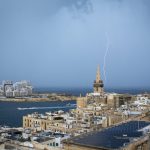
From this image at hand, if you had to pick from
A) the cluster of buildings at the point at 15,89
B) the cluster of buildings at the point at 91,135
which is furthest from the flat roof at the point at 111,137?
the cluster of buildings at the point at 15,89

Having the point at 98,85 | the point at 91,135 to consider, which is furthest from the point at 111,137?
the point at 98,85

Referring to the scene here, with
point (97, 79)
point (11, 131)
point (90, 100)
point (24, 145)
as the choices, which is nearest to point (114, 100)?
point (90, 100)

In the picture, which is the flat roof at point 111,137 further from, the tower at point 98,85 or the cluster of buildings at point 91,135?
the tower at point 98,85

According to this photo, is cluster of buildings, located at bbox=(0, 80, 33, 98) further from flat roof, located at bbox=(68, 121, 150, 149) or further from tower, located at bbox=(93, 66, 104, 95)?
flat roof, located at bbox=(68, 121, 150, 149)

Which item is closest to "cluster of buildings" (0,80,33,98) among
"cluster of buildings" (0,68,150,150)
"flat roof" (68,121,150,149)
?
"cluster of buildings" (0,68,150,150)

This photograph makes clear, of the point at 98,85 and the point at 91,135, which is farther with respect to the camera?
the point at 98,85

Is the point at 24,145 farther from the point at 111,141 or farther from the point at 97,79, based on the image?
the point at 97,79

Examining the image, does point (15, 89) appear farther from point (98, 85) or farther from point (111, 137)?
point (111, 137)
